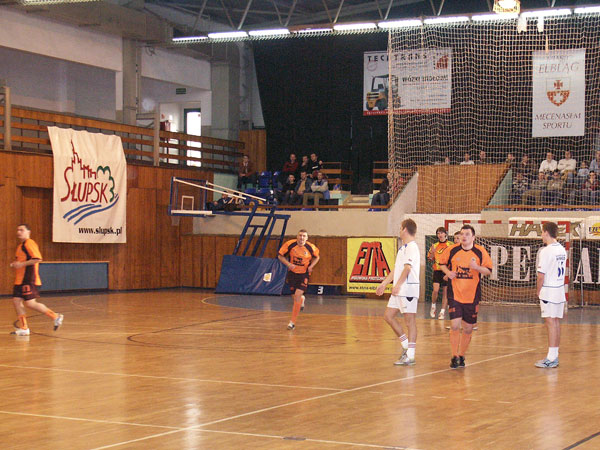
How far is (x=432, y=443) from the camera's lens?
7.09 m

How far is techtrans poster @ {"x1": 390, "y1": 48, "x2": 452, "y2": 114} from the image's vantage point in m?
28.0

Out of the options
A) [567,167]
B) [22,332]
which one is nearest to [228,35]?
[567,167]

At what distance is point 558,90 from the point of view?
2678 cm

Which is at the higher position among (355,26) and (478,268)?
(355,26)

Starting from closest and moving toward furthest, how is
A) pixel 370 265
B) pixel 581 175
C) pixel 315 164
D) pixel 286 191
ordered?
1. pixel 581 175
2. pixel 370 265
3. pixel 286 191
4. pixel 315 164

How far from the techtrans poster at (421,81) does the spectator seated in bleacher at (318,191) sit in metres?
4.15

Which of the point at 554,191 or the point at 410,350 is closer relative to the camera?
the point at 410,350

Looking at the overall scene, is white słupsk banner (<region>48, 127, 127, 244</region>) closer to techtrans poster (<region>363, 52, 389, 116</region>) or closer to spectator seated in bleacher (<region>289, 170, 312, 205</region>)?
spectator seated in bleacher (<region>289, 170, 312, 205</region>)

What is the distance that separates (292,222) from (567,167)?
9369 mm

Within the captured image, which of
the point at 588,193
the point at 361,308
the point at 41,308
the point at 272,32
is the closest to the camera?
the point at 41,308

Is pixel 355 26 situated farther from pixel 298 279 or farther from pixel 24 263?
pixel 24 263

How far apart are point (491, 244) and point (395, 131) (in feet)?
20.6

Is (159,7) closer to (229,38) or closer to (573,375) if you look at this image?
(229,38)

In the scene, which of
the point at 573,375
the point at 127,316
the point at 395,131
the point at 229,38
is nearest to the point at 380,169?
the point at 395,131
